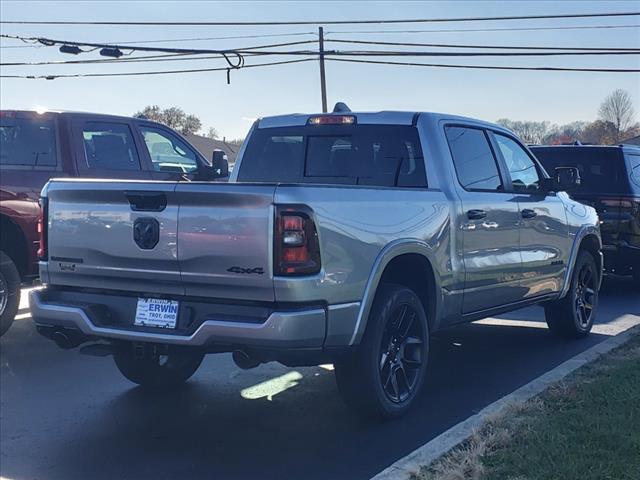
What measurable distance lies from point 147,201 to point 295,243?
0.99 meters

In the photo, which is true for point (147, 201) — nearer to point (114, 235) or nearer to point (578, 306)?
point (114, 235)

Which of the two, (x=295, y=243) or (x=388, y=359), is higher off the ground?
(x=295, y=243)

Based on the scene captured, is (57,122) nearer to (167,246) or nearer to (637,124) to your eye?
(167,246)

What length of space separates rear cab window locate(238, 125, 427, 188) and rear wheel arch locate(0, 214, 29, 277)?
9.01 feet

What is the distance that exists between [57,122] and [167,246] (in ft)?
14.5

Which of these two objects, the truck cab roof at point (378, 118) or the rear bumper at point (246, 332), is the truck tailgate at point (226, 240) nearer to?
the rear bumper at point (246, 332)

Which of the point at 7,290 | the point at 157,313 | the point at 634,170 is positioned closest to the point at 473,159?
the point at 157,313

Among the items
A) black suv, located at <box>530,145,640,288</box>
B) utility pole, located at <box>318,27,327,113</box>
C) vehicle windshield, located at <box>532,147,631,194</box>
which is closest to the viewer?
black suv, located at <box>530,145,640,288</box>

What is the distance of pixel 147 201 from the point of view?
14.7 feet

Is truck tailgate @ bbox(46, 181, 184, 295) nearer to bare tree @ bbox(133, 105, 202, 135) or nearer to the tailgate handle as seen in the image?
the tailgate handle

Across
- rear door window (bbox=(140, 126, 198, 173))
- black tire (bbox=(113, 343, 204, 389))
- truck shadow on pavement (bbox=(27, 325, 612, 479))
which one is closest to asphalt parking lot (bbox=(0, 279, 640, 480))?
truck shadow on pavement (bbox=(27, 325, 612, 479))

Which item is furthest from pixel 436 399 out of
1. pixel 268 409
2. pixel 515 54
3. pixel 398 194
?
pixel 515 54

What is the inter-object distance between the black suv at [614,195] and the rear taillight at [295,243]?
22.8 feet

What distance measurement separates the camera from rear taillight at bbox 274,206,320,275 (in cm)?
408
